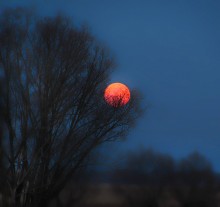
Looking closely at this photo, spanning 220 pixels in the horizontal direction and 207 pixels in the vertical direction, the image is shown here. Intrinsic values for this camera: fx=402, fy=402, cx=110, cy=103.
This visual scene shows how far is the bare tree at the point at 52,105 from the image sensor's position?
1247cm

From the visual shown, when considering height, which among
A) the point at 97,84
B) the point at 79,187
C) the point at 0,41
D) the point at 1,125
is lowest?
the point at 79,187

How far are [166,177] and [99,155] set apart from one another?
277 cm

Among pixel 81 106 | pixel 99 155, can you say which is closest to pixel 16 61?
pixel 81 106

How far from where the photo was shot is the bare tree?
12469 mm

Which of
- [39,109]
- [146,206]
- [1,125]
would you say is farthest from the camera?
[146,206]

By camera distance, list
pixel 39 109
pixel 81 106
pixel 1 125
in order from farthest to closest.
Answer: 1. pixel 81 106
2. pixel 39 109
3. pixel 1 125

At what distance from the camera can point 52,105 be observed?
1280 cm

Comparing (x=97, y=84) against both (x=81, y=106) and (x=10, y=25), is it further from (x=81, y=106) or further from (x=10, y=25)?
(x=10, y=25)

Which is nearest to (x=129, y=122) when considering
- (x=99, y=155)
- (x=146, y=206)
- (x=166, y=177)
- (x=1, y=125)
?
(x=99, y=155)

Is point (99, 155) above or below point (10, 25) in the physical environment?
below

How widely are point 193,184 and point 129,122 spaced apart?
324 centimetres

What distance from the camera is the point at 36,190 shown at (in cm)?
1280

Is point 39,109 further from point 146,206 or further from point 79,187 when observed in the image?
point 146,206

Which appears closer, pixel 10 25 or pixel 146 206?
pixel 10 25
